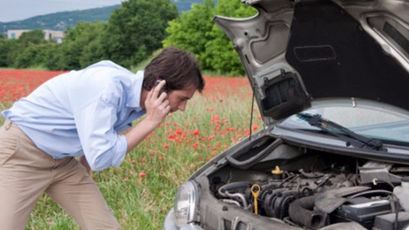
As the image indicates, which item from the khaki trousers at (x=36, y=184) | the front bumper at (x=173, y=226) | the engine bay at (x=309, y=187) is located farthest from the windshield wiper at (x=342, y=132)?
the khaki trousers at (x=36, y=184)

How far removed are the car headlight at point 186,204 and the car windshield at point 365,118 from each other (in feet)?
2.75

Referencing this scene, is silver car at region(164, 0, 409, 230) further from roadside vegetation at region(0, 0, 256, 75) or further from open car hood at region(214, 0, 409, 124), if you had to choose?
roadside vegetation at region(0, 0, 256, 75)

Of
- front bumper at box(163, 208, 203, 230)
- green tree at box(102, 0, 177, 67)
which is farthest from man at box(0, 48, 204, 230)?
green tree at box(102, 0, 177, 67)

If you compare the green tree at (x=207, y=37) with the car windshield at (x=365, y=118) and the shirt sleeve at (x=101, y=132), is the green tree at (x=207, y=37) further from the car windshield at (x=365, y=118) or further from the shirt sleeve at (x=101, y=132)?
the shirt sleeve at (x=101, y=132)

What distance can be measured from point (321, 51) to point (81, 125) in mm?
1502

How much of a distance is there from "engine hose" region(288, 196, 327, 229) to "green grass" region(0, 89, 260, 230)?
2214mm

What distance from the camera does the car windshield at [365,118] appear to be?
144 inches

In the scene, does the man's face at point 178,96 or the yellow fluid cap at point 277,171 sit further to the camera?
the yellow fluid cap at point 277,171

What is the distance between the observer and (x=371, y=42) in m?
3.47

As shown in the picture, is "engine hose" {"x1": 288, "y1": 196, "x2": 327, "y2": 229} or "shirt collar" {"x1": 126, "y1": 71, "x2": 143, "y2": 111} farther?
"shirt collar" {"x1": 126, "y1": 71, "x2": 143, "y2": 111}

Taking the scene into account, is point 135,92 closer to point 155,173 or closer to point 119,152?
point 119,152

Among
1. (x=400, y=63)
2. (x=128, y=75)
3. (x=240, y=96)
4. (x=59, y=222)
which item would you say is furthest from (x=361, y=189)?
(x=240, y=96)

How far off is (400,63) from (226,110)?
18.7 ft

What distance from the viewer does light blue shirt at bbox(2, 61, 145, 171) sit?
3.40 m
